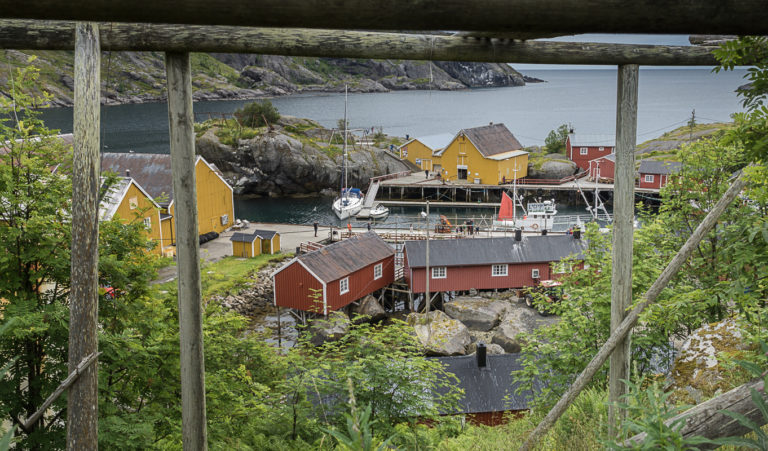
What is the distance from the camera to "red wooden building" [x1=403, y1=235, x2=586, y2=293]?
99.0 feet

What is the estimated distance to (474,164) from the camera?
5325cm

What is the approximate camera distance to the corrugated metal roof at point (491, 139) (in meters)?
52.4

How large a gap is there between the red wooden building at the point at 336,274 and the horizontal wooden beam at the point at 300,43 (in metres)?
21.1

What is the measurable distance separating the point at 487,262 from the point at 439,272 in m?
2.47

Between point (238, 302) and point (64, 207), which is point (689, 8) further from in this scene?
point (238, 302)

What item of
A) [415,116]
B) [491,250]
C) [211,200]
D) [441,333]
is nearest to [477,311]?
[491,250]

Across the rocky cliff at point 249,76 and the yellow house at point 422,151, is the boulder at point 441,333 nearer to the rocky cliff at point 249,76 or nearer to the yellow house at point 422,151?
the yellow house at point 422,151

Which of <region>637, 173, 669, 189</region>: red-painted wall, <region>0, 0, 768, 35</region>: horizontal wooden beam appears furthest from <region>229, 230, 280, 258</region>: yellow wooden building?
<region>0, 0, 768, 35</region>: horizontal wooden beam

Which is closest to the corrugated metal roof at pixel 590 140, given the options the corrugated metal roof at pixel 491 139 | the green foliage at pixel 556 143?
the green foliage at pixel 556 143

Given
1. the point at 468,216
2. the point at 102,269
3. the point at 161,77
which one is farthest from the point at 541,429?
the point at 161,77

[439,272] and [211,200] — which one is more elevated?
[211,200]

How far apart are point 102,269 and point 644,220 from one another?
1326 cm

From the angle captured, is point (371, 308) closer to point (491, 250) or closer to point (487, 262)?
point (487, 262)

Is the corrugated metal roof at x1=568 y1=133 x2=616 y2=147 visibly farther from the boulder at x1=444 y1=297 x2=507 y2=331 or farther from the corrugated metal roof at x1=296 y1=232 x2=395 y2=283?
the boulder at x1=444 y1=297 x2=507 y2=331
